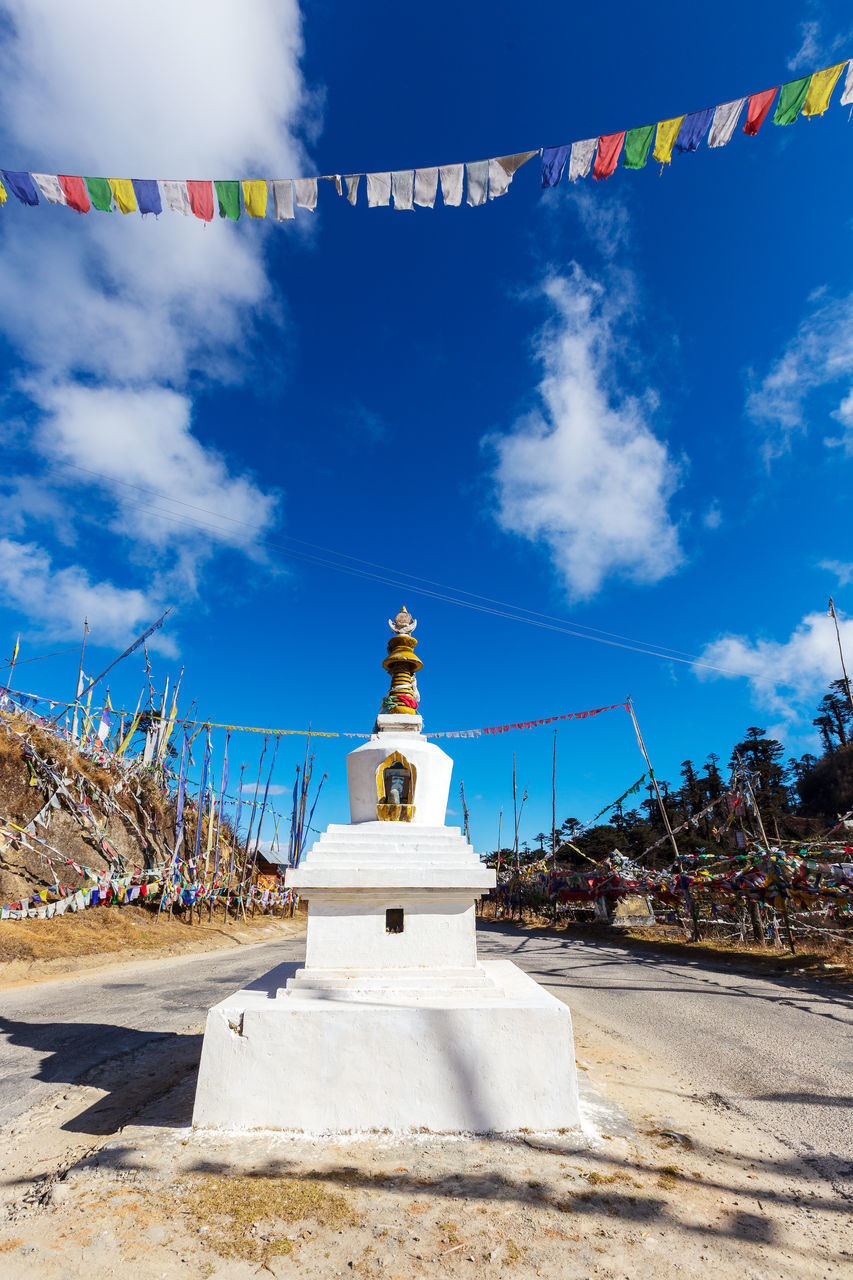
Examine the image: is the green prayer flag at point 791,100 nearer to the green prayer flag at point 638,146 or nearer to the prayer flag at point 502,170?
the green prayer flag at point 638,146

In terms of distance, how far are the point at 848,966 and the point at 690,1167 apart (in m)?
10.5

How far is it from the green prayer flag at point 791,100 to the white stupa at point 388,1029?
828 centimetres

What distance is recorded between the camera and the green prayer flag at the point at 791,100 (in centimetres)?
625

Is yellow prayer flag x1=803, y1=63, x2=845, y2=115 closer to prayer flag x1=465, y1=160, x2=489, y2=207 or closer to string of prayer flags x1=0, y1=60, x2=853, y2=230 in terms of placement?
string of prayer flags x1=0, y1=60, x2=853, y2=230

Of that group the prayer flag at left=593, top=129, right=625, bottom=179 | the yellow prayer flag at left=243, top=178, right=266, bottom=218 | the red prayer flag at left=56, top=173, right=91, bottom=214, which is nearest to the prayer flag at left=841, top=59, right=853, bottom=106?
the prayer flag at left=593, top=129, right=625, bottom=179

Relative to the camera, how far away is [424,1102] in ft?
15.2

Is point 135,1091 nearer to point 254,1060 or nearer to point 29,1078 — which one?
point 29,1078

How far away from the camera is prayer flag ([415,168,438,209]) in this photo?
6938mm

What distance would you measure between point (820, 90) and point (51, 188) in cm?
841

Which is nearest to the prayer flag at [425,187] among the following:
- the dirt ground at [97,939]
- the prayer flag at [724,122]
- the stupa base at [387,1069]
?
the prayer flag at [724,122]

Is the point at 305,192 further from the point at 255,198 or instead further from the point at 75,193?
the point at 75,193

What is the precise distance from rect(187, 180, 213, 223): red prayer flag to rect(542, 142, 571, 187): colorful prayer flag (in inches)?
152

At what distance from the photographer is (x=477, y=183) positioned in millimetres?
6973

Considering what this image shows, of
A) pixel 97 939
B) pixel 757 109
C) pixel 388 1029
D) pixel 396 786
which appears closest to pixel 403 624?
pixel 396 786
